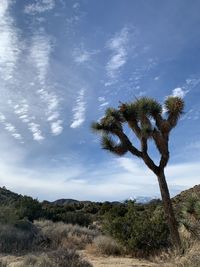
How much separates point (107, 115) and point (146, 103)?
1572mm

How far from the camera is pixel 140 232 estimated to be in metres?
15.3

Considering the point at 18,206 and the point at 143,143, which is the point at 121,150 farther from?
the point at 18,206

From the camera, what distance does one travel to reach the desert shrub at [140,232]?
1516 cm

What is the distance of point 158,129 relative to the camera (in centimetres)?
1473

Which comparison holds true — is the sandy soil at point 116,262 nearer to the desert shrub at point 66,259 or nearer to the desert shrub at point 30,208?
the desert shrub at point 66,259

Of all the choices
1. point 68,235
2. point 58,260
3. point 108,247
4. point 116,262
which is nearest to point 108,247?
point 108,247

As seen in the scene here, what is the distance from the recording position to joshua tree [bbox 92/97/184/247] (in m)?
14.4

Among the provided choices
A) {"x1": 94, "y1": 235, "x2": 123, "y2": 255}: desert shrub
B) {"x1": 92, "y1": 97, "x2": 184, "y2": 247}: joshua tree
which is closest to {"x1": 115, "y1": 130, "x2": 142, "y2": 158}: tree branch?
{"x1": 92, "y1": 97, "x2": 184, "y2": 247}: joshua tree

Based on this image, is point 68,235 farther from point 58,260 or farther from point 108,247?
point 58,260

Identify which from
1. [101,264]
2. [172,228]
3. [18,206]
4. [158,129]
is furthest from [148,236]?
[18,206]

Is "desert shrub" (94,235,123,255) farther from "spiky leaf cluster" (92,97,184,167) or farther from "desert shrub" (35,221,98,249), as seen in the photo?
"spiky leaf cluster" (92,97,184,167)

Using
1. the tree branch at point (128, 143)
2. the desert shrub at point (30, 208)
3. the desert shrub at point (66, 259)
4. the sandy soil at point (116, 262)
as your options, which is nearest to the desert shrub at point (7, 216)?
the sandy soil at point (116, 262)

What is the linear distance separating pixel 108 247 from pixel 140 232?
161 centimetres

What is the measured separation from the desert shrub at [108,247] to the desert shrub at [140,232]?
11.5 inches
